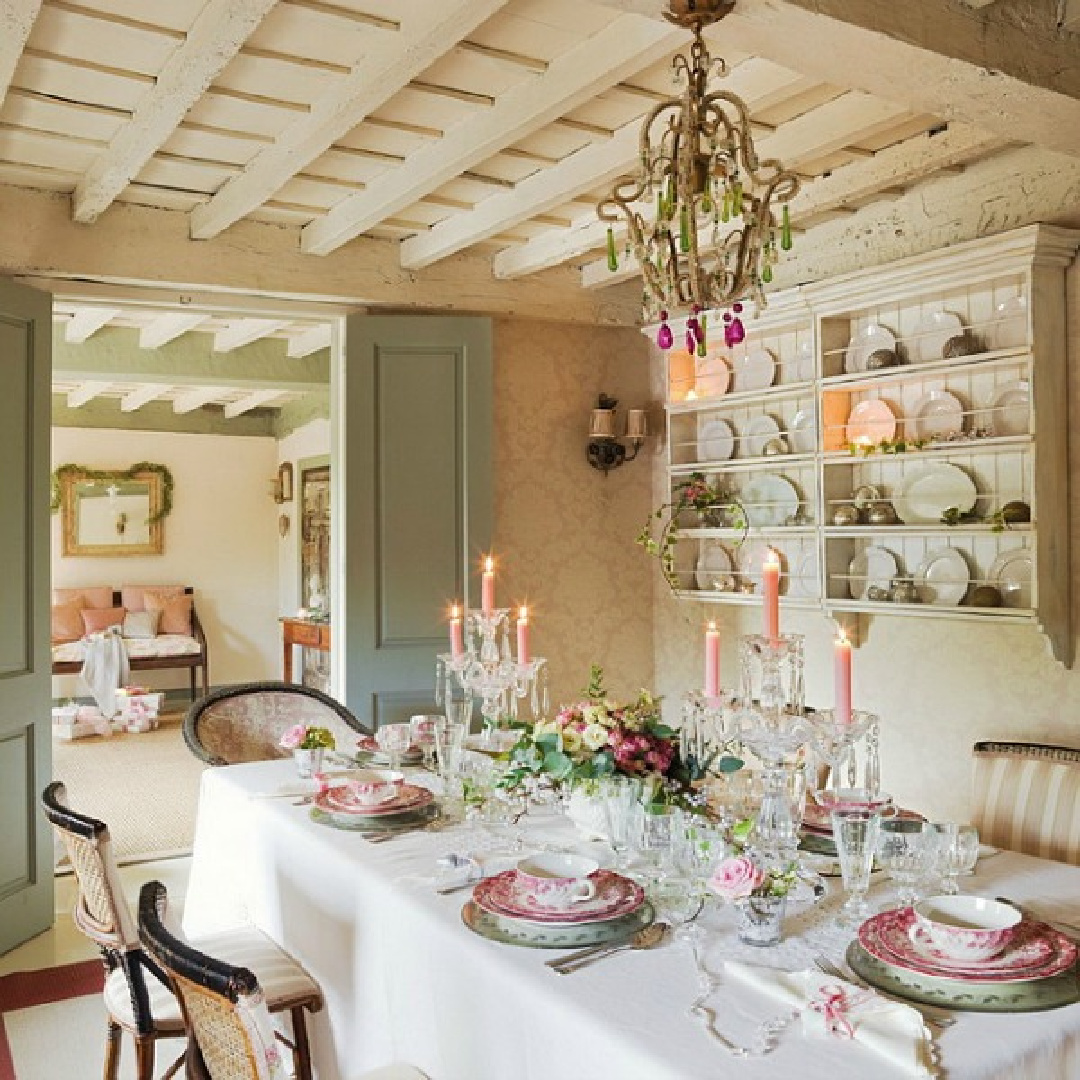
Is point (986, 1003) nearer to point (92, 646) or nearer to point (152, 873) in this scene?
point (152, 873)

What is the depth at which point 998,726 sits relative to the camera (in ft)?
11.3

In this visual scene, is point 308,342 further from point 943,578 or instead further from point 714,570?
point 943,578

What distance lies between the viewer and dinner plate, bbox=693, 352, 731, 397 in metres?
4.44

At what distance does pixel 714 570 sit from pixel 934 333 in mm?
1407

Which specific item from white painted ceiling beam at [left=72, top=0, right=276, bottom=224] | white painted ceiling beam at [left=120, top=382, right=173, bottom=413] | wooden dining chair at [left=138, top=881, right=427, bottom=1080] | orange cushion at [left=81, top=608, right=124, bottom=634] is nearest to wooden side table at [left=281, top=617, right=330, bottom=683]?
orange cushion at [left=81, top=608, right=124, bottom=634]

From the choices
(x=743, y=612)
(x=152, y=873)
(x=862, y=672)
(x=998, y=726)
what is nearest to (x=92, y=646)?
(x=152, y=873)

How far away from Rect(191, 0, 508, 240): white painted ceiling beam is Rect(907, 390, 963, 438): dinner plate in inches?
76.5

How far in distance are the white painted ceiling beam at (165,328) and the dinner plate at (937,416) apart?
3.55 metres

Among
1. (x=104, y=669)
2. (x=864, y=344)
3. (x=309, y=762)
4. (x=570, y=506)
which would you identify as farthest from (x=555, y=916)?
(x=104, y=669)

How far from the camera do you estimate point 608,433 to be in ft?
15.3

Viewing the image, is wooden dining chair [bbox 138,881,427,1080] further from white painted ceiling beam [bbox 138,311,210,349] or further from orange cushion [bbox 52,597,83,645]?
orange cushion [bbox 52,597,83,645]

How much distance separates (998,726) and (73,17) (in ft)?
10.5

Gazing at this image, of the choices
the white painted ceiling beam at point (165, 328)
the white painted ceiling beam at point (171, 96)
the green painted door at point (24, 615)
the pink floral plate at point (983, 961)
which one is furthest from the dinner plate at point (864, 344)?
the white painted ceiling beam at point (165, 328)

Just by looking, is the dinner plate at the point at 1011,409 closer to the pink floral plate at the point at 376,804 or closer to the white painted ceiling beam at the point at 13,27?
the pink floral plate at the point at 376,804
